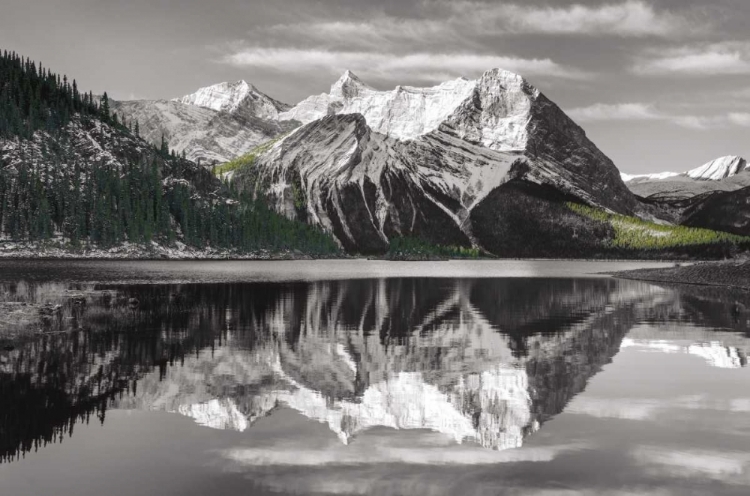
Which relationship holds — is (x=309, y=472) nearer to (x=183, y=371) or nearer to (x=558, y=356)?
(x=183, y=371)

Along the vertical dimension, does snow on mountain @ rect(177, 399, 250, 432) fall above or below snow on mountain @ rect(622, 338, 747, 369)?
above

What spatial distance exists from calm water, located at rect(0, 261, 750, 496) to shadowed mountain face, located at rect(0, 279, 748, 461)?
0.57 ft

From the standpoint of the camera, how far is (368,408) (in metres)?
28.5

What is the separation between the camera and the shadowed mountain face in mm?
26969

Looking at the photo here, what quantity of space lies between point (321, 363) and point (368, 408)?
11.3 m

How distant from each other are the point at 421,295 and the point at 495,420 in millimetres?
75671

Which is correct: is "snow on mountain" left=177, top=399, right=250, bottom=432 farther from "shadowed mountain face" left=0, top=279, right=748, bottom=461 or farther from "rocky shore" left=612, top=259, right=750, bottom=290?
"rocky shore" left=612, top=259, right=750, bottom=290

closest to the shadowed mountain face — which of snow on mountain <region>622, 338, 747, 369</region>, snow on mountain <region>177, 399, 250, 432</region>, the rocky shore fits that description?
snow on mountain <region>177, 399, 250, 432</region>

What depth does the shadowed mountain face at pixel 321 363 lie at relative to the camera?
88.5ft

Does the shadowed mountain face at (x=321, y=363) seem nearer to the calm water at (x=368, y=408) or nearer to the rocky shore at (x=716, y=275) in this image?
the calm water at (x=368, y=408)

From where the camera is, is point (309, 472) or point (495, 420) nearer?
point (309, 472)

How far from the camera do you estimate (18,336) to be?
45406 millimetres

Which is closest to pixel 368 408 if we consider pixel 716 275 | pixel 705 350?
pixel 705 350

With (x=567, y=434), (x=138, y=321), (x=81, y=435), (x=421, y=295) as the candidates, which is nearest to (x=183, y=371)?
(x=81, y=435)
